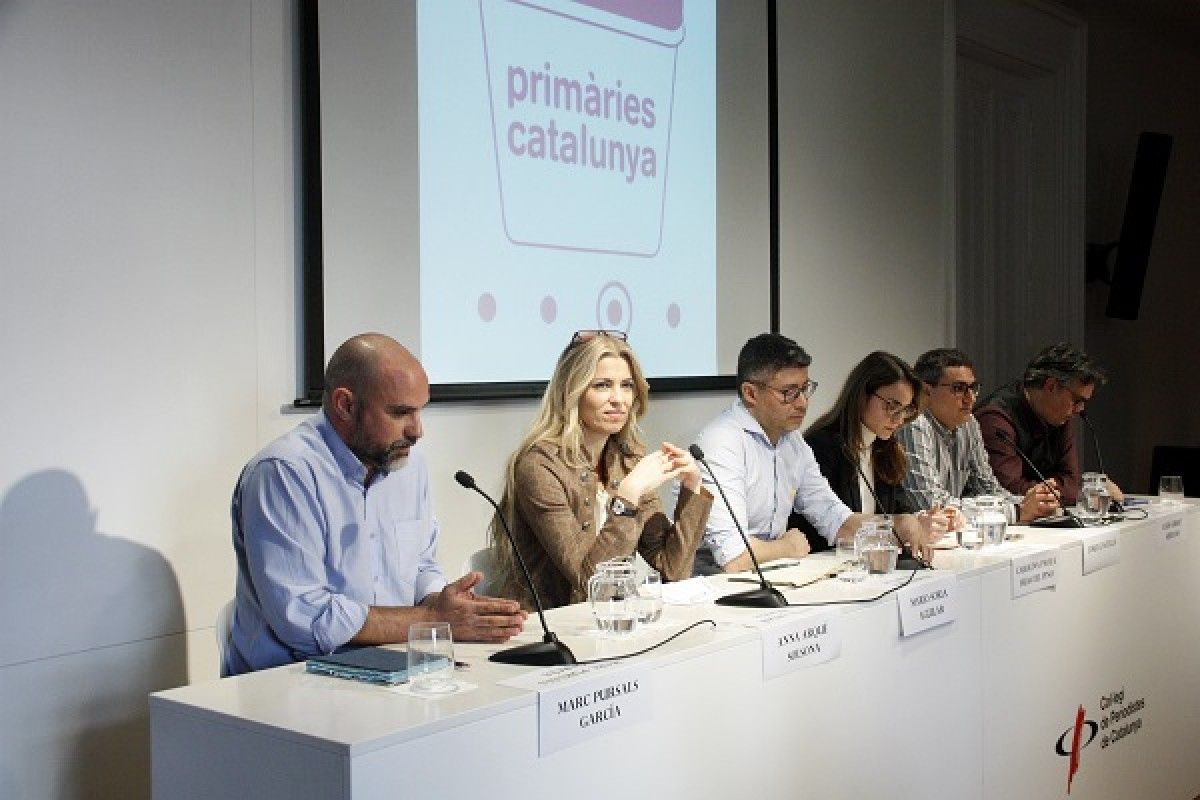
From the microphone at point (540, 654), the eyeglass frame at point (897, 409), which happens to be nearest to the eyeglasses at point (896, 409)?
the eyeglass frame at point (897, 409)

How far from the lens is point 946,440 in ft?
14.2

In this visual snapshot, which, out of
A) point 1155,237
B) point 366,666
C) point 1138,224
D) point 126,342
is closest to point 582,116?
point 126,342

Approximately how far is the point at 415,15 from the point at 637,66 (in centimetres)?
87

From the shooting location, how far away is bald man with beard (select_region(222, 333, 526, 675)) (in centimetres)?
221

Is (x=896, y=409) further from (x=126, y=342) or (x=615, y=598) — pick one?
(x=126, y=342)

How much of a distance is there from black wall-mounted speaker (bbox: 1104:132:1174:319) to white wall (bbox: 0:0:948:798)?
5.17 m

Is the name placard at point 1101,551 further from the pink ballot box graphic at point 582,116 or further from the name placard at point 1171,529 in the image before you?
the pink ballot box graphic at point 582,116

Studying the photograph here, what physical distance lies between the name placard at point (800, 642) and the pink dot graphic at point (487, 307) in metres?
1.48

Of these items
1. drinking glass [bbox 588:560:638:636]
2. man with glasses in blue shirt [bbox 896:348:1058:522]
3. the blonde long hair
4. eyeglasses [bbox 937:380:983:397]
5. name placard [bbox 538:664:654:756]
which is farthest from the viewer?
eyeglasses [bbox 937:380:983:397]

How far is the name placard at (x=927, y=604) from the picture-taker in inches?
103

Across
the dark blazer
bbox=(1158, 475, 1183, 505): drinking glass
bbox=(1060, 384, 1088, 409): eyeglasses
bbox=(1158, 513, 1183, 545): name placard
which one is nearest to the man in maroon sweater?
bbox=(1060, 384, 1088, 409): eyeglasses

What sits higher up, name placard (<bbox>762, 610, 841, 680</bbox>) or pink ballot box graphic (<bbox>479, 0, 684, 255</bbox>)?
pink ballot box graphic (<bbox>479, 0, 684, 255</bbox>)

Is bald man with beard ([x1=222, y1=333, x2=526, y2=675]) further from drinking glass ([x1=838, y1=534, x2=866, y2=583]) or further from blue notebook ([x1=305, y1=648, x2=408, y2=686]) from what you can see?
drinking glass ([x1=838, y1=534, x2=866, y2=583])

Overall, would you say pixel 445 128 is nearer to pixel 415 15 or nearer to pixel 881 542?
pixel 415 15
